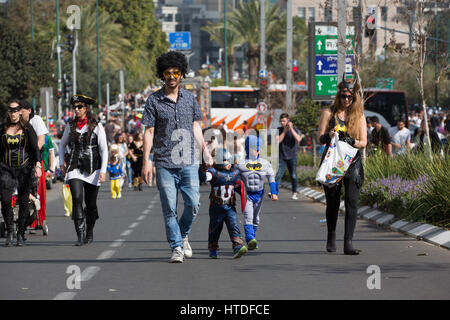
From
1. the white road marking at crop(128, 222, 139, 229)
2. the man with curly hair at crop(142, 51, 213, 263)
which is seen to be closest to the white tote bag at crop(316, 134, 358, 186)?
the man with curly hair at crop(142, 51, 213, 263)

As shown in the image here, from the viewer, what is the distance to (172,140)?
10.3 meters

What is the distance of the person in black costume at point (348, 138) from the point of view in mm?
11250

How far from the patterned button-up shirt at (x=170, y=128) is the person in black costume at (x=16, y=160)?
3125 mm

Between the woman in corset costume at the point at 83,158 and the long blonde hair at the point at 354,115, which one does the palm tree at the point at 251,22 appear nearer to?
the woman in corset costume at the point at 83,158

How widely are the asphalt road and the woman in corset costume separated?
1.64 ft

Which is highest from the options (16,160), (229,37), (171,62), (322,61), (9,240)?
(229,37)

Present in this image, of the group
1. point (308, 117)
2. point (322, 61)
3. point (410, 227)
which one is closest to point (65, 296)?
point (410, 227)

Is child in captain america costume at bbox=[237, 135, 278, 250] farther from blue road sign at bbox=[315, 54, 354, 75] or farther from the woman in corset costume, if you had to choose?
blue road sign at bbox=[315, 54, 354, 75]

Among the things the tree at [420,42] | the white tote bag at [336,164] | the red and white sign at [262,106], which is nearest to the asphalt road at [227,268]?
the white tote bag at [336,164]

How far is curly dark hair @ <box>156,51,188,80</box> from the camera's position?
34.0 ft

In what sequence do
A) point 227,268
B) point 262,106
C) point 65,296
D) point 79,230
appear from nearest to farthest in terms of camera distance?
point 65,296, point 227,268, point 79,230, point 262,106

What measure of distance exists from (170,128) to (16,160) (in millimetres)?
3401

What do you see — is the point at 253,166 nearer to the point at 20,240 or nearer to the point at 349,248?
the point at 349,248
